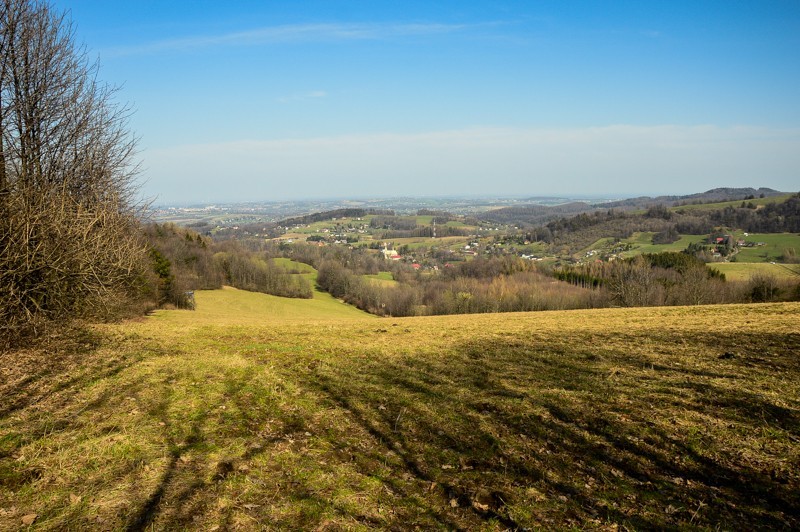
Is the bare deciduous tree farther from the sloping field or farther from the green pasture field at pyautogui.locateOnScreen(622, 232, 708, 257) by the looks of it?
the green pasture field at pyautogui.locateOnScreen(622, 232, 708, 257)

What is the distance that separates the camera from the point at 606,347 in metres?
11.1

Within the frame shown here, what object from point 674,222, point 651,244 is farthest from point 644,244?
point 674,222

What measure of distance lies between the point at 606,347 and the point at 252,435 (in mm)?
9037

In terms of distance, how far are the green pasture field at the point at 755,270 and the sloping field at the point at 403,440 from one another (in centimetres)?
5616

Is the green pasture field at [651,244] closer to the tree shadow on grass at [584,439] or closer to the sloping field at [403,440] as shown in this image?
the tree shadow on grass at [584,439]

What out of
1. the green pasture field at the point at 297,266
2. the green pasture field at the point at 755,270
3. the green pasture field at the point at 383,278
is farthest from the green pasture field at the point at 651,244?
the green pasture field at the point at 297,266

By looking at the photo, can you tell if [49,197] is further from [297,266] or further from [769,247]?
[769,247]

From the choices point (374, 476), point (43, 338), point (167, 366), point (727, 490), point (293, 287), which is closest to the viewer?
point (727, 490)

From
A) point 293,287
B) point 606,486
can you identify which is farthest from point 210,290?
point 606,486

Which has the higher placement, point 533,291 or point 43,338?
point 43,338

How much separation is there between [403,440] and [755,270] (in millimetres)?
73243

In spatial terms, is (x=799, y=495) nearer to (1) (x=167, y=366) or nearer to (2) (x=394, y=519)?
(2) (x=394, y=519)

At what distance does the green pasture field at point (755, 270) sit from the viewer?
172 ft

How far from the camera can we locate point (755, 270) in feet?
196
